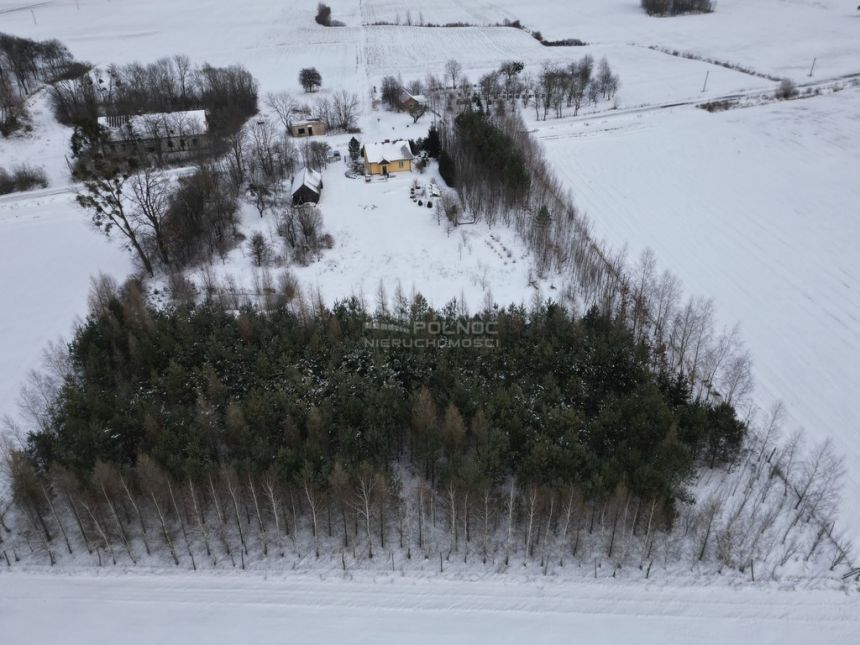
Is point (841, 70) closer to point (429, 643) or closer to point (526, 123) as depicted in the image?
point (526, 123)

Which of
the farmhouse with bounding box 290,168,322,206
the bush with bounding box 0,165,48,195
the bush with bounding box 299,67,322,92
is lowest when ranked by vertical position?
the bush with bounding box 0,165,48,195

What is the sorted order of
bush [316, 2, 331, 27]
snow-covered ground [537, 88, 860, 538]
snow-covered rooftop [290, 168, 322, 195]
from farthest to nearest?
bush [316, 2, 331, 27]
snow-covered rooftop [290, 168, 322, 195]
snow-covered ground [537, 88, 860, 538]

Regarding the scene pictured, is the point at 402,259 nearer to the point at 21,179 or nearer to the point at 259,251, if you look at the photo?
the point at 259,251

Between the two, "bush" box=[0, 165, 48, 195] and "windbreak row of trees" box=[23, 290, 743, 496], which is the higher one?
"bush" box=[0, 165, 48, 195]

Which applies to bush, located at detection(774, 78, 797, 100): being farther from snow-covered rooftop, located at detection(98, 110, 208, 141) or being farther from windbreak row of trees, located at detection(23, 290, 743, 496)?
snow-covered rooftop, located at detection(98, 110, 208, 141)

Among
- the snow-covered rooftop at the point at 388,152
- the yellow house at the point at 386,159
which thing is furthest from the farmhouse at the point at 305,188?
the snow-covered rooftop at the point at 388,152

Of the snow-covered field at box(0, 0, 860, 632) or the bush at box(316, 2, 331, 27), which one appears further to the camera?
the bush at box(316, 2, 331, 27)

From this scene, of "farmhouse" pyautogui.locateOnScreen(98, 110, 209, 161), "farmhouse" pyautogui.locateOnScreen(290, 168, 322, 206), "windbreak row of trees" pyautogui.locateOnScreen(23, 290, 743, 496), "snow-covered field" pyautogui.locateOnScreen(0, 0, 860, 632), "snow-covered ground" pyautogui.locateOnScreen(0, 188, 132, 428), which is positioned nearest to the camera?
"snow-covered field" pyautogui.locateOnScreen(0, 0, 860, 632)

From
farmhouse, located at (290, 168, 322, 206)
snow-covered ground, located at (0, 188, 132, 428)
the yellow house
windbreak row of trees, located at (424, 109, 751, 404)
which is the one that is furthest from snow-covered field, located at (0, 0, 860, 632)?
the yellow house

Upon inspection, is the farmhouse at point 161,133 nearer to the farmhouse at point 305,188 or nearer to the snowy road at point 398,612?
the farmhouse at point 305,188
